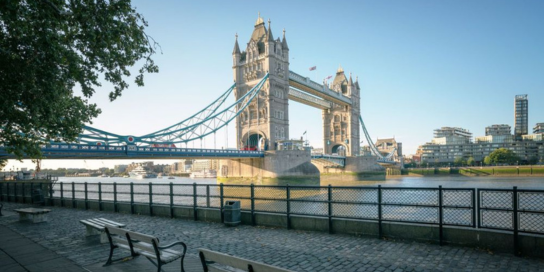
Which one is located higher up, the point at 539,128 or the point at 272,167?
the point at 539,128

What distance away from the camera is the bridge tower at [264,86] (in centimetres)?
5953

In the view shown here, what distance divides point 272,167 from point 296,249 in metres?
44.6

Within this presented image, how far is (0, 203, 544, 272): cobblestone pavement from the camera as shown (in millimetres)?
5820

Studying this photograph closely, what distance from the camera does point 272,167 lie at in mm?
51594

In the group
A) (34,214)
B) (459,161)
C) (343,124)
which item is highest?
(343,124)

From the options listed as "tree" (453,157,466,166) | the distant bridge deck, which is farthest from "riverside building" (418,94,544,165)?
the distant bridge deck

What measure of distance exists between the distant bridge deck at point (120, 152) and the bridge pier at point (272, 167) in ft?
19.5

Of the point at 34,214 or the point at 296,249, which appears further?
the point at 34,214

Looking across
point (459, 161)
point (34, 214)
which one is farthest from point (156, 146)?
point (459, 161)

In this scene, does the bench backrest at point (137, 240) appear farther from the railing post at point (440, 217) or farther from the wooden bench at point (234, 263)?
the railing post at point (440, 217)

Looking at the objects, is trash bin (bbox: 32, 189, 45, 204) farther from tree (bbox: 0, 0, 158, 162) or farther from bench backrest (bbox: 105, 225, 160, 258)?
bench backrest (bbox: 105, 225, 160, 258)

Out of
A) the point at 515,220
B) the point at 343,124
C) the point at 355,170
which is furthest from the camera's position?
the point at 343,124

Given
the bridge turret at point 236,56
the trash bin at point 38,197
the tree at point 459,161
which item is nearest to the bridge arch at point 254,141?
the bridge turret at point 236,56

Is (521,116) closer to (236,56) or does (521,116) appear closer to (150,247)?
(236,56)
